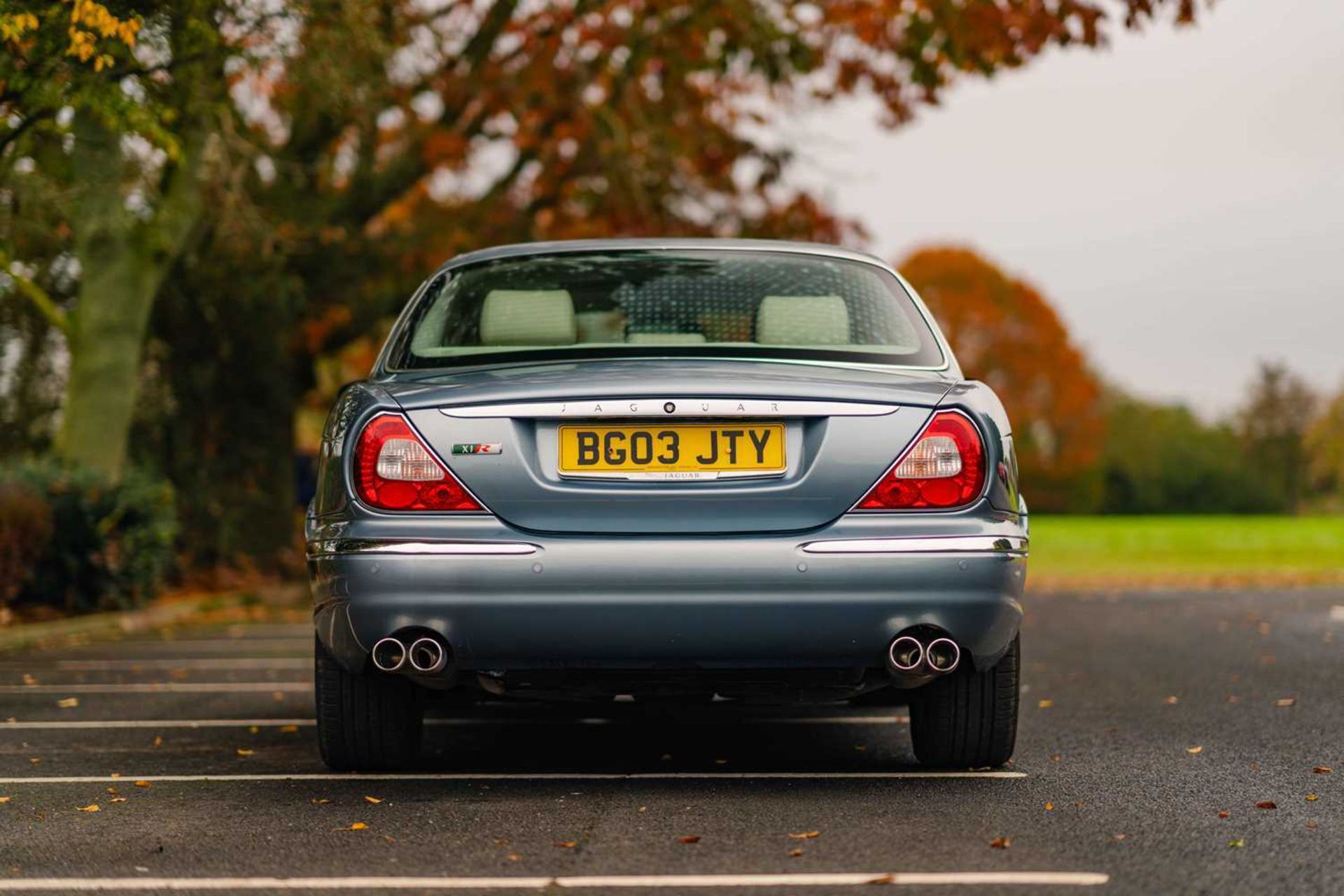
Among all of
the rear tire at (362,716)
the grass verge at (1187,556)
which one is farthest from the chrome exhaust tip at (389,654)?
the grass verge at (1187,556)

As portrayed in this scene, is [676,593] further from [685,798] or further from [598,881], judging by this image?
[598,881]

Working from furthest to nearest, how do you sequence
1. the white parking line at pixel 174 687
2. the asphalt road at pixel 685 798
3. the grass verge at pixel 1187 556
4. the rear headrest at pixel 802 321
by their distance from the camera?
the grass verge at pixel 1187 556, the white parking line at pixel 174 687, the rear headrest at pixel 802 321, the asphalt road at pixel 685 798

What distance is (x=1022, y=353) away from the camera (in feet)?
215

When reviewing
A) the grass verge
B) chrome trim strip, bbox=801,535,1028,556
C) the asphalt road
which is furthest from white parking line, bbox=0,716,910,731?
the grass verge

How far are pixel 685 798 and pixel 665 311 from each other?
159cm

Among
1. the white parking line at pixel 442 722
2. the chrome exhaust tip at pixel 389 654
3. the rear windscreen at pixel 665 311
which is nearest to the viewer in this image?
the chrome exhaust tip at pixel 389 654

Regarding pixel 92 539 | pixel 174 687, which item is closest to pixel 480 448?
pixel 174 687

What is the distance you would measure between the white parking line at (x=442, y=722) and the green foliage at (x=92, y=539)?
17.8 feet

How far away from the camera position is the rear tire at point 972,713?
533cm

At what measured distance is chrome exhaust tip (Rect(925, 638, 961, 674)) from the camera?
4.79 m

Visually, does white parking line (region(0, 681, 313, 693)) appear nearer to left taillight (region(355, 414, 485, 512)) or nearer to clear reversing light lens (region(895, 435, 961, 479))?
left taillight (region(355, 414, 485, 512))

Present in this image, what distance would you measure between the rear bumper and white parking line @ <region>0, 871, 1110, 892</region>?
846mm

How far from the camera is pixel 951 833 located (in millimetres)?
4473

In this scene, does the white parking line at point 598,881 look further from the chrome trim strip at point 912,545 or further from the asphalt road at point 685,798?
the chrome trim strip at point 912,545
